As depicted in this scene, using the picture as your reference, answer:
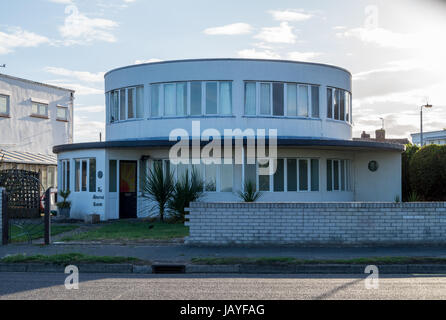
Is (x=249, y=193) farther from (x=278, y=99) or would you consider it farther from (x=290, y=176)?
(x=278, y=99)

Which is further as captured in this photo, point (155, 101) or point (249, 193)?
point (155, 101)

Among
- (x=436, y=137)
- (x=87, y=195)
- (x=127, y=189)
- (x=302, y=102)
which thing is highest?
(x=436, y=137)

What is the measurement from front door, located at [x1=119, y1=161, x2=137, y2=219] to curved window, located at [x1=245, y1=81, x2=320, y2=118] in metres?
5.44

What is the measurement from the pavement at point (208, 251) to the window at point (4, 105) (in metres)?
23.0

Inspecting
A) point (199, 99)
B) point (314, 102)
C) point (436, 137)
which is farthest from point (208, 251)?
point (436, 137)

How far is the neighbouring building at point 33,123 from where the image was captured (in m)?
35.4

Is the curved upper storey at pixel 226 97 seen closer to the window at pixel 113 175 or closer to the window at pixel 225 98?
the window at pixel 225 98

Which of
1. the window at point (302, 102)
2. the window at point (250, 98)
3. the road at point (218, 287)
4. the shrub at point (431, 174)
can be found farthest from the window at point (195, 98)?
the road at point (218, 287)

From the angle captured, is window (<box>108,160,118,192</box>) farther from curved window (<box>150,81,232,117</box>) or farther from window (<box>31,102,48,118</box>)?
window (<box>31,102,48,118</box>)

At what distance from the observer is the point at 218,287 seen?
951 centimetres

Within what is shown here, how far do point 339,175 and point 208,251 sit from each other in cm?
1250

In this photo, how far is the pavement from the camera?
499 inches

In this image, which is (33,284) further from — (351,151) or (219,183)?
(351,151)

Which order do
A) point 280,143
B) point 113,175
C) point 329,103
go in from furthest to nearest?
point 329,103 → point 113,175 → point 280,143
